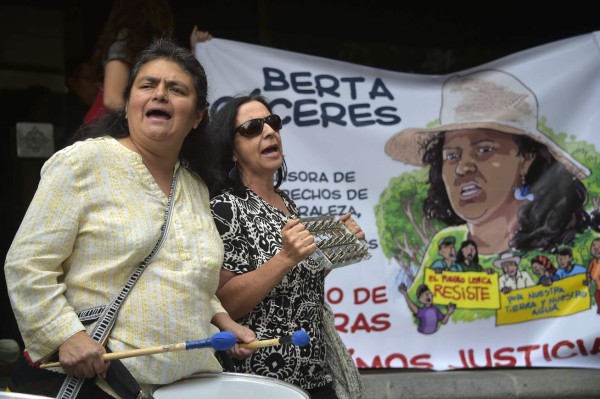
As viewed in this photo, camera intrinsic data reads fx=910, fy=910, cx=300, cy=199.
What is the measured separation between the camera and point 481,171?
499 centimetres

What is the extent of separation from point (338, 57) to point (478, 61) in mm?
955

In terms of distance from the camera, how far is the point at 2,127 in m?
5.10

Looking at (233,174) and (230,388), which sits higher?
(233,174)

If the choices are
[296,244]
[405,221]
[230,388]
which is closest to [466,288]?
[405,221]

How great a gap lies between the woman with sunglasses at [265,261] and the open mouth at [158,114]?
32 cm

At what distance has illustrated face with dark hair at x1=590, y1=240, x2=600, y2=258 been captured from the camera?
494cm

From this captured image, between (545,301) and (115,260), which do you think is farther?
(545,301)

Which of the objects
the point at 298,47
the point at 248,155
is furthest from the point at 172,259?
the point at 298,47

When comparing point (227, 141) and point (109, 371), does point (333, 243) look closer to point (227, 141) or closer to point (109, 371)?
point (227, 141)

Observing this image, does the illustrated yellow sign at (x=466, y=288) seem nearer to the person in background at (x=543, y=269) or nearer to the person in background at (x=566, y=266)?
the person in background at (x=543, y=269)

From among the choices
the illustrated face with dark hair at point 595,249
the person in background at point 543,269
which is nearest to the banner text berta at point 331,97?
the person in background at point 543,269

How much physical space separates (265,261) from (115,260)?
2.25 feet

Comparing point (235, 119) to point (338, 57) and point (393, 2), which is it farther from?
point (393, 2)

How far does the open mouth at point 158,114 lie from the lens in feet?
7.92
